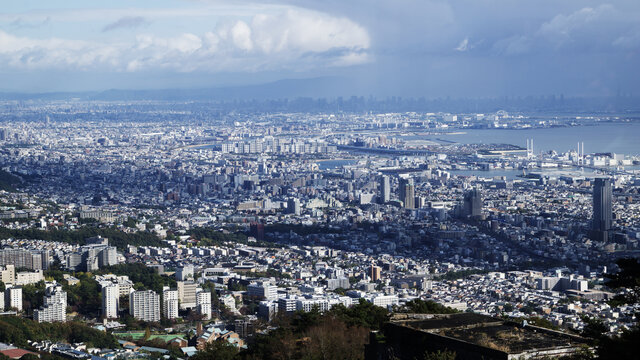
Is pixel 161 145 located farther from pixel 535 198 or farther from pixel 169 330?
pixel 169 330

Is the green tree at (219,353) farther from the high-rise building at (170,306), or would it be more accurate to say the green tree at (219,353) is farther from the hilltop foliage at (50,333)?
the high-rise building at (170,306)

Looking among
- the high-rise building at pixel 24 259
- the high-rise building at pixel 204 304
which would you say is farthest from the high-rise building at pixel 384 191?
the high-rise building at pixel 204 304

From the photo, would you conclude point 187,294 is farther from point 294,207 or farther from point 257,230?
point 294,207

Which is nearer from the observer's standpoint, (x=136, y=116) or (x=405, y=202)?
(x=405, y=202)

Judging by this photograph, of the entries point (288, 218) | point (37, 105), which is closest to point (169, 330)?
point (288, 218)

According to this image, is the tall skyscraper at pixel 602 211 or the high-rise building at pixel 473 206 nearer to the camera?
the tall skyscraper at pixel 602 211

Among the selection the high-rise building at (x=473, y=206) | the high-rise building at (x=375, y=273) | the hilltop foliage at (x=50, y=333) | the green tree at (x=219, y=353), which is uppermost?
the green tree at (x=219, y=353)
